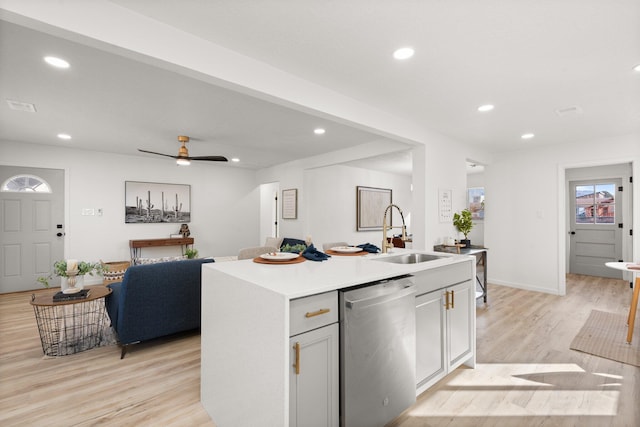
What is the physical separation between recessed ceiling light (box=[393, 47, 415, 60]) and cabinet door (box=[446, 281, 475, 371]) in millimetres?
1720

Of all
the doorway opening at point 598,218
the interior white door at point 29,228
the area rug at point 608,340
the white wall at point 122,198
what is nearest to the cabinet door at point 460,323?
the area rug at point 608,340

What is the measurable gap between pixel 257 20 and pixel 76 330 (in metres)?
3.57

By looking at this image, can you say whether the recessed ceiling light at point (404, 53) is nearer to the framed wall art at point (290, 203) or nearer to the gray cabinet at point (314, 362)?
the gray cabinet at point (314, 362)

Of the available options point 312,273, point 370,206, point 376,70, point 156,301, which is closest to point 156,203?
point 156,301

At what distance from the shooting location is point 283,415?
1.26 metres

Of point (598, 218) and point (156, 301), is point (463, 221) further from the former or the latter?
point (156, 301)

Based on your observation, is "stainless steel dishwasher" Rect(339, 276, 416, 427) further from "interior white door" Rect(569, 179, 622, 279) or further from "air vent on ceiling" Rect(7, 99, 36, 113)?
"interior white door" Rect(569, 179, 622, 279)

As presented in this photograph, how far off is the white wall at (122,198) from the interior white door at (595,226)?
713 cm

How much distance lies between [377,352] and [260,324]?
66cm

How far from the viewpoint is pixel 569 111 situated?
3.30 metres

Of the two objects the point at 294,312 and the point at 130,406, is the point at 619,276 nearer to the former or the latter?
the point at 294,312

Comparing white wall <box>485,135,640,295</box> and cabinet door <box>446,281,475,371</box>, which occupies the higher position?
white wall <box>485,135,640,295</box>

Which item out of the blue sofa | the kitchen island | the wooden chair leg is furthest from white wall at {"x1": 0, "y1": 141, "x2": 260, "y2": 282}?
the wooden chair leg

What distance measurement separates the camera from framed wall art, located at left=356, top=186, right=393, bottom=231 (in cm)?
701
